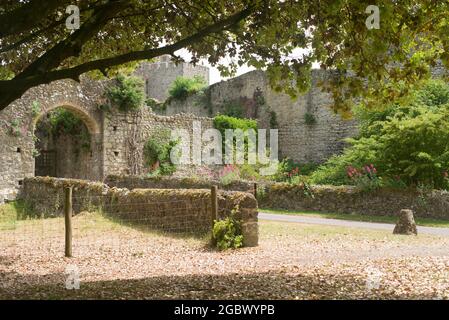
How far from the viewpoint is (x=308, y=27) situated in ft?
25.2

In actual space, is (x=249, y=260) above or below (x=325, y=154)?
below

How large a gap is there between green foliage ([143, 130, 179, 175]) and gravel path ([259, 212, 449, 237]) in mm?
8925

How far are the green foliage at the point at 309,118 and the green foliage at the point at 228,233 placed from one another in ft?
59.4

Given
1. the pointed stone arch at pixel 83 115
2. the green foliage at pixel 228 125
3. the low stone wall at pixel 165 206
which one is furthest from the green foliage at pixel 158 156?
the low stone wall at pixel 165 206

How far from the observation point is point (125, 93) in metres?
23.2

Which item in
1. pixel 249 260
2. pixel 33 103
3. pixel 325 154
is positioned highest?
pixel 33 103

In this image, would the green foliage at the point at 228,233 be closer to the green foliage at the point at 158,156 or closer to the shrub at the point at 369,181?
the shrub at the point at 369,181

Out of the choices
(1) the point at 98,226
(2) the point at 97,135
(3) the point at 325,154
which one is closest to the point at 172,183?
(2) the point at 97,135

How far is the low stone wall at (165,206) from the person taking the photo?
10414mm

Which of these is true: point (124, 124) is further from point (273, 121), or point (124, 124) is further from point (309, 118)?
point (309, 118)

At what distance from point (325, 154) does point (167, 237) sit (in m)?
17.1

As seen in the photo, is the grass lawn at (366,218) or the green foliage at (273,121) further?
the green foliage at (273,121)

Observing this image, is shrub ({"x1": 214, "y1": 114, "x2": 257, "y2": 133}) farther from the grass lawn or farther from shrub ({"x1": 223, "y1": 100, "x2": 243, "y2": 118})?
the grass lawn
